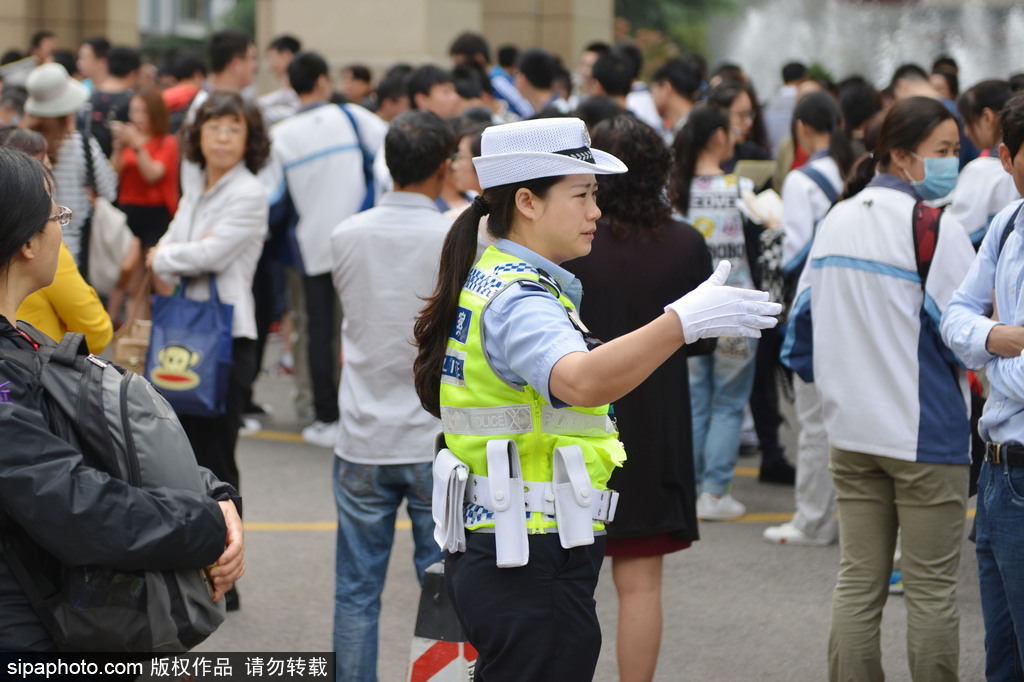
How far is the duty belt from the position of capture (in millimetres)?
2834

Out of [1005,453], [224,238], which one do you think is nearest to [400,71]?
[224,238]

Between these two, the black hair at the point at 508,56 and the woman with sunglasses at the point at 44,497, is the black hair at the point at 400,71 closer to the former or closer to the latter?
the black hair at the point at 508,56

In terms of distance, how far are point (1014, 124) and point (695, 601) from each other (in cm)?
291

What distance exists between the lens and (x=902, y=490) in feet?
13.2

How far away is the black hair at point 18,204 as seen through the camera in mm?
2439

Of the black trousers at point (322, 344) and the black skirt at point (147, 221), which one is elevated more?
the black skirt at point (147, 221)

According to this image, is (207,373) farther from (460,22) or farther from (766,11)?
(766,11)

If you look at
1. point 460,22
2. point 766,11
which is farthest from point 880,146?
point 766,11

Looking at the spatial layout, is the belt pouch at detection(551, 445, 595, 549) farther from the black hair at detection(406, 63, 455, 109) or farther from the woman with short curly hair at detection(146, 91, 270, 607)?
the black hair at detection(406, 63, 455, 109)

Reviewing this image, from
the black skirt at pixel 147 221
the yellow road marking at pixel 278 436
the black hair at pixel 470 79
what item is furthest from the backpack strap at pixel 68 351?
the black hair at pixel 470 79

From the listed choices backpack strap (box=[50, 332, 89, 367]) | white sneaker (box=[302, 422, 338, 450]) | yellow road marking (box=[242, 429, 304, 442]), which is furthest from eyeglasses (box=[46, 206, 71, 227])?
yellow road marking (box=[242, 429, 304, 442])

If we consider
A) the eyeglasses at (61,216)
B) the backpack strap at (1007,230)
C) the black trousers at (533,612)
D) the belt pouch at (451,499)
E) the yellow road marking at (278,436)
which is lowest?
the yellow road marking at (278,436)

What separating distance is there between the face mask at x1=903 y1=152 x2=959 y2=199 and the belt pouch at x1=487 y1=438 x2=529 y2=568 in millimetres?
2158

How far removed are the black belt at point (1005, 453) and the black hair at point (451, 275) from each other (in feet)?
4.93
